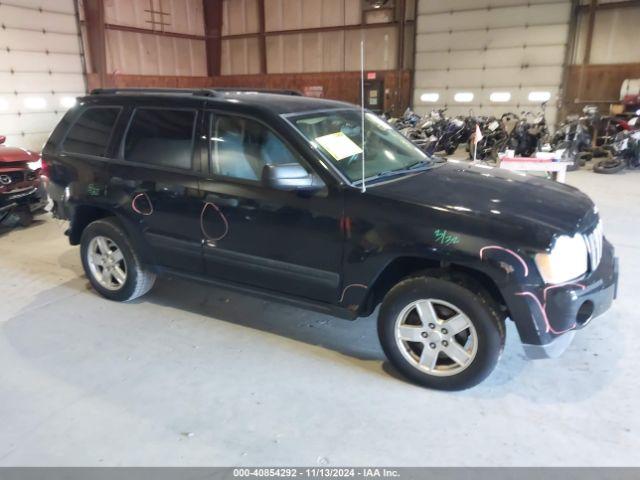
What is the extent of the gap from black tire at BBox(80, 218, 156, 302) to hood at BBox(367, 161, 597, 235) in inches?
78.8

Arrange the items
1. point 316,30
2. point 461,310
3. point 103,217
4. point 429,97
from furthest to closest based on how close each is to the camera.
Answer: point 316,30 → point 429,97 → point 103,217 → point 461,310

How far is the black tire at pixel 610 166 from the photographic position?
9.77 m

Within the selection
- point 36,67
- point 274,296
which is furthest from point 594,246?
point 36,67

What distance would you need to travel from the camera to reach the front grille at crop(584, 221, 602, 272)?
8.69 feet

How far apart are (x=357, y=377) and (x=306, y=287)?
61cm

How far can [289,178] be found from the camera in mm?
2764

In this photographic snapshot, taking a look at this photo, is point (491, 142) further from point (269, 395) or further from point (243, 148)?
point (269, 395)

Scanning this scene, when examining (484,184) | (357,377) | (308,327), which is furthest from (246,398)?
(484,184)

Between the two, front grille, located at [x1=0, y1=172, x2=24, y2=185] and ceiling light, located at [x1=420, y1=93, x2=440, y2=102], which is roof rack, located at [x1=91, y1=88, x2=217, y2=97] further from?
ceiling light, located at [x1=420, y1=93, x2=440, y2=102]

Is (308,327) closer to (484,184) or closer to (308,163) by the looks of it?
(308,163)

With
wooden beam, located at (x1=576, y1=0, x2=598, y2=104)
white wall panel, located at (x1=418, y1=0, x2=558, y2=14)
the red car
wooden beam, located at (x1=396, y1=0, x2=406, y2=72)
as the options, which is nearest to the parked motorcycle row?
wooden beam, located at (x1=576, y1=0, x2=598, y2=104)

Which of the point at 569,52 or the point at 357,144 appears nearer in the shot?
the point at 357,144

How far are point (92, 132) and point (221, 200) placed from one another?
145cm

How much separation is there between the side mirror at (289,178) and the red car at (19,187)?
4457 mm
